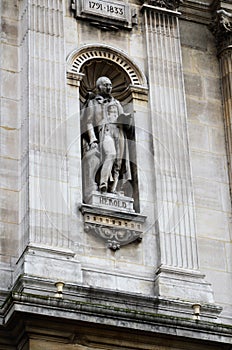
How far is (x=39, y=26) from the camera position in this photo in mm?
27266

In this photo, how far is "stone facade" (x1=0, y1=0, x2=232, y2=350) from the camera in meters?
24.1

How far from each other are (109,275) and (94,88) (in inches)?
174

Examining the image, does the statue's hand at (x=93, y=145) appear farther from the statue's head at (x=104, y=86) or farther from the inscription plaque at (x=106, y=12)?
the inscription plaque at (x=106, y=12)

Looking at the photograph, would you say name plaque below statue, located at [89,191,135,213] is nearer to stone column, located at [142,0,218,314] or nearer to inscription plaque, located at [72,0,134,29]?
stone column, located at [142,0,218,314]

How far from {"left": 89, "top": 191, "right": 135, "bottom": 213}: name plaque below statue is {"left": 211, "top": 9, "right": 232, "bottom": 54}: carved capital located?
16.1ft

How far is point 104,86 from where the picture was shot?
27.4 m

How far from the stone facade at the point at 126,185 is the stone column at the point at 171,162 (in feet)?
0.09

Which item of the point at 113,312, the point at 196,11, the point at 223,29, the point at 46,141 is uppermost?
the point at 196,11

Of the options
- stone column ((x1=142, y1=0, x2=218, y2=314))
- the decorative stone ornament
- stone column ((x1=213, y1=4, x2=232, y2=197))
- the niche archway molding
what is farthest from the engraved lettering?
the decorative stone ornament

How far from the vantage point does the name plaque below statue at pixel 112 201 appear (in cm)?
2608

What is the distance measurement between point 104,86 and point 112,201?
8.45 feet

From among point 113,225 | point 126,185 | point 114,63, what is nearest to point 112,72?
point 114,63

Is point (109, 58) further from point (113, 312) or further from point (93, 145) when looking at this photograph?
point (113, 312)

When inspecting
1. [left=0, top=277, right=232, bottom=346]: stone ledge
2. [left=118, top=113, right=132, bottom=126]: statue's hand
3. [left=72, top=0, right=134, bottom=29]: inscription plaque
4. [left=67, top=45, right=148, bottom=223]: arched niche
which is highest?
[left=72, top=0, right=134, bottom=29]: inscription plaque
